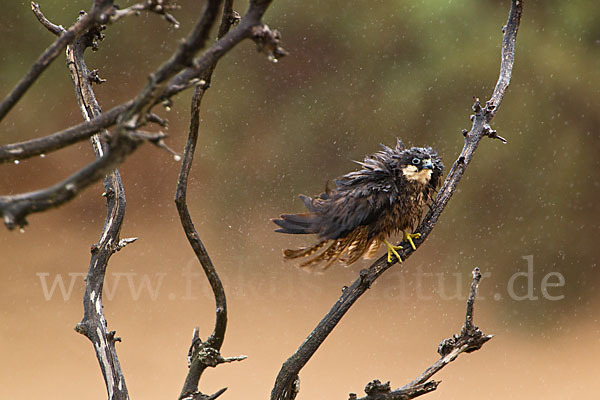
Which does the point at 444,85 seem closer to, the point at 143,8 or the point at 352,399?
the point at 352,399

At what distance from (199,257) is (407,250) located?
40cm

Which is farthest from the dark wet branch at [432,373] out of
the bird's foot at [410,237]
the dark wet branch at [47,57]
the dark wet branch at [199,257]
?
the dark wet branch at [47,57]

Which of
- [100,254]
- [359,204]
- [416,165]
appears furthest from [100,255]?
[416,165]

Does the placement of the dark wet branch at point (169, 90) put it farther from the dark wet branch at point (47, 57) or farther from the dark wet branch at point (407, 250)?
the dark wet branch at point (407, 250)

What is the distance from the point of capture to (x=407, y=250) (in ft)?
4.35

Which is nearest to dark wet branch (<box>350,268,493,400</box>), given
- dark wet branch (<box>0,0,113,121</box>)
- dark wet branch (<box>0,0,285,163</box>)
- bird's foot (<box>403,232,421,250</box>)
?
bird's foot (<box>403,232,421,250</box>)

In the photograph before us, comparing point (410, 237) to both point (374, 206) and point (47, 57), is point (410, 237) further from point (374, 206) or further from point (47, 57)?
point (47, 57)

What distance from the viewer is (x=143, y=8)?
2.97 feet

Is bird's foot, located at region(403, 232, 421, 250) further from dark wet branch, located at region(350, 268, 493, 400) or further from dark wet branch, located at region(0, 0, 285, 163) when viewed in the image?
dark wet branch, located at region(0, 0, 285, 163)

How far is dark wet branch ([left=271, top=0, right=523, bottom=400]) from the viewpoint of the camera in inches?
49.8

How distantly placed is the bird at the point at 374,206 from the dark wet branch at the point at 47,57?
56cm

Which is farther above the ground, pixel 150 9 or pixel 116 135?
pixel 150 9

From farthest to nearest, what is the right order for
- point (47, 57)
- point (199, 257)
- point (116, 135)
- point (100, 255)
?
point (100, 255)
point (199, 257)
point (47, 57)
point (116, 135)

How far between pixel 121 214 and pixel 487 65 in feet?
5.32
